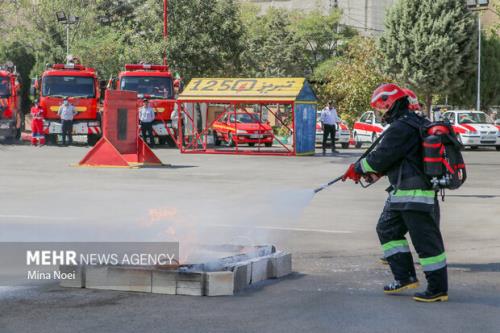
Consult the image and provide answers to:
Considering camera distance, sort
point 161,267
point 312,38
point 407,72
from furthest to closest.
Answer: point 312,38 < point 407,72 < point 161,267

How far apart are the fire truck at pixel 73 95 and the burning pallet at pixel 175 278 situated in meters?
25.6

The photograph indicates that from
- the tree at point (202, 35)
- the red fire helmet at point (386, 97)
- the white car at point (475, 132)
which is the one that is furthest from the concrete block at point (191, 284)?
the tree at point (202, 35)

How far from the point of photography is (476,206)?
14.1 m

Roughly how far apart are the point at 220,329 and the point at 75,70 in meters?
27.8

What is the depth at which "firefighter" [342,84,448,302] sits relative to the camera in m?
6.92

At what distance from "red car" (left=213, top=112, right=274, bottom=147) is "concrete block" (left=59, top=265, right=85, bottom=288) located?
25992mm

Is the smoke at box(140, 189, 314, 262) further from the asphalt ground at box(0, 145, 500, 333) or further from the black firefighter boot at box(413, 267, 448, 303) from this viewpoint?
the black firefighter boot at box(413, 267, 448, 303)

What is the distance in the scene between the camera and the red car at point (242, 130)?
111 ft

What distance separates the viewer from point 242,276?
23.5 feet

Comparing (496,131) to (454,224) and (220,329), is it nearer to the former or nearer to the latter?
(454,224)

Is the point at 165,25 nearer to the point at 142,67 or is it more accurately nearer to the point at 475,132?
the point at 142,67

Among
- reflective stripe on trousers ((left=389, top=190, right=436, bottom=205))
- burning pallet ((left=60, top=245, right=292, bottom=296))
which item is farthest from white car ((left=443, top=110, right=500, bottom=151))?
burning pallet ((left=60, top=245, right=292, bottom=296))

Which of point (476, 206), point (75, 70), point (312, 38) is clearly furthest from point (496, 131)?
point (312, 38)

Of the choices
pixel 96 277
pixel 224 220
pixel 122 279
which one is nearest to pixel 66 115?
pixel 224 220
